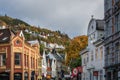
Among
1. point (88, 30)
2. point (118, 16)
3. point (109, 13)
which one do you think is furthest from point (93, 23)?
point (118, 16)

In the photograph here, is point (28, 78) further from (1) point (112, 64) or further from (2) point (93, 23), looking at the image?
(1) point (112, 64)

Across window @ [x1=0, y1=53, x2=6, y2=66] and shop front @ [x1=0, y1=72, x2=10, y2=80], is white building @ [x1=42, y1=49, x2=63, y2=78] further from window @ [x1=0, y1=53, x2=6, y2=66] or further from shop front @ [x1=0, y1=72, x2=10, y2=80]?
shop front @ [x1=0, y1=72, x2=10, y2=80]

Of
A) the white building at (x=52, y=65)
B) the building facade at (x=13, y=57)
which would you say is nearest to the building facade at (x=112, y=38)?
the building facade at (x=13, y=57)

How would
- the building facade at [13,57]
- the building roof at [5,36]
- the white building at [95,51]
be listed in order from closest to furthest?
1. the white building at [95,51]
2. the building facade at [13,57]
3. the building roof at [5,36]

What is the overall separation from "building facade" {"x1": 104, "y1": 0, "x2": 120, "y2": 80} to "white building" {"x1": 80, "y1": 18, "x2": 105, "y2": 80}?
790 centimetres

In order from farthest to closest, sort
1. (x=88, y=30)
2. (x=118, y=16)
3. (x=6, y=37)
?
(x=6, y=37) < (x=88, y=30) < (x=118, y=16)

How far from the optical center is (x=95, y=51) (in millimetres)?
63688

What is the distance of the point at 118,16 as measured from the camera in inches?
1746

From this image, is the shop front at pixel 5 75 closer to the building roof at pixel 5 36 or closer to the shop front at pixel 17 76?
the shop front at pixel 17 76

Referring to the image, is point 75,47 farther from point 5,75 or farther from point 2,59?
point 5,75

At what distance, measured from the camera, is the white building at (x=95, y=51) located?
59000mm

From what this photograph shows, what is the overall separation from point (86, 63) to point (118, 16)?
30.1m

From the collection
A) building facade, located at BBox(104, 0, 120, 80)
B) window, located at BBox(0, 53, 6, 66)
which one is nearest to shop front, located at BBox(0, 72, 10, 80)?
window, located at BBox(0, 53, 6, 66)

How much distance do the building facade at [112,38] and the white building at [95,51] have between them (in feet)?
25.9
